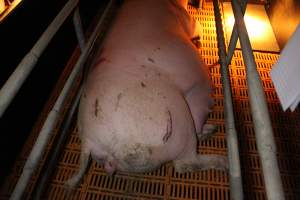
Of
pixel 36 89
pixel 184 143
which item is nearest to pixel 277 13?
pixel 184 143

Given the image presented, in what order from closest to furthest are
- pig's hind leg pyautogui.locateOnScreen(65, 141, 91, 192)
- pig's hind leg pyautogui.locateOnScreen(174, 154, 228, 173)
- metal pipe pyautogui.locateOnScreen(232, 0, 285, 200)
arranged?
metal pipe pyautogui.locateOnScreen(232, 0, 285, 200)
pig's hind leg pyautogui.locateOnScreen(65, 141, 91, 192)
pig's hind leg pyautogui.locateOnScreen(174, 154, 228, 173)

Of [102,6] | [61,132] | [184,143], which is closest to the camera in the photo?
[184,143]

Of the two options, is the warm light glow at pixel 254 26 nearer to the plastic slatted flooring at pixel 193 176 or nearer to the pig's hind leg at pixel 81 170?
the plastic slatted flooring at pixel 193 176

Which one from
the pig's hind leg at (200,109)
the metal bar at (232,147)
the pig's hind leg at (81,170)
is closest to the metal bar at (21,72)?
the pig's hind leg at (81,170)

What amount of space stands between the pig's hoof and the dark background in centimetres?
107

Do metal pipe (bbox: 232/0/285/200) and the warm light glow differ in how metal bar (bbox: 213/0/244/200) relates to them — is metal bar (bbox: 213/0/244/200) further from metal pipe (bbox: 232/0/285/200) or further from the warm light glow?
→ the warm light glow

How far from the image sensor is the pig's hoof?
1.68 meters

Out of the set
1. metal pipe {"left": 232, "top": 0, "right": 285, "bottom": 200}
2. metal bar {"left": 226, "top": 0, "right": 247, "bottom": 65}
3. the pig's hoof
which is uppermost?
metal bar {"left": 226, "top": 0, "right": 247, "bottom": 65}

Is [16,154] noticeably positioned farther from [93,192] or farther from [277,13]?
[277,13]

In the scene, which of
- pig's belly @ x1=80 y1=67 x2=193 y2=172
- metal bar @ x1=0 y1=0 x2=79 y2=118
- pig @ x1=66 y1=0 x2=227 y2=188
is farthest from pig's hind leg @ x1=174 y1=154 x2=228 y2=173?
metal bar @ x1=0 y1=0 x2=79 y2=118

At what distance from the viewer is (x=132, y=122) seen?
1.25 meters

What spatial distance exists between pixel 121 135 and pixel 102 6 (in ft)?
6.25

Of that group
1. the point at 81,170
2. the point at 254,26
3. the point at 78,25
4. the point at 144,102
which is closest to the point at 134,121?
the point at 144,102

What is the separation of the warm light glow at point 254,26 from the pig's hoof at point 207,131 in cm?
108
